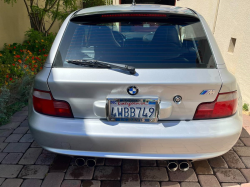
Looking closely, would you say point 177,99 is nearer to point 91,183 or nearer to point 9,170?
point 91,183

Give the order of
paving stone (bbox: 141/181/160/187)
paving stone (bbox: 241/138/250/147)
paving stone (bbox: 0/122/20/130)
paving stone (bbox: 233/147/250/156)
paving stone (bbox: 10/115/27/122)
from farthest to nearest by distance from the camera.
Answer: paving stone (bbox: 10/115/27/122)
paving stone (bbox: 0/122/20/130)
paving stone (bbox: 241/138/250/147)
paving stone (bbox: 233/147/250/156)
paving stone (bbox: 141/181/160/187)

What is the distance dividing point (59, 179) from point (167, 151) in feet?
3.77

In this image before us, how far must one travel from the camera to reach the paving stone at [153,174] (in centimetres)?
208

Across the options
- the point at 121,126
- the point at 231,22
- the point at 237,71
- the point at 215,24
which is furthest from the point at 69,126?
the point at 215,24

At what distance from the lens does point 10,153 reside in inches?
97.3

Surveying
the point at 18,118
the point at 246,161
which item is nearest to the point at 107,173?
the point at 246,161

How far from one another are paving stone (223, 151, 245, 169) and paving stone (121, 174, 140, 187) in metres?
1.05

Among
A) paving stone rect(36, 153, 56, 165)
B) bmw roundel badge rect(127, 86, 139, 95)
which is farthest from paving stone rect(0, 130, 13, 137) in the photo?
bmw roundel badge rect(127, 86, 139, 95)

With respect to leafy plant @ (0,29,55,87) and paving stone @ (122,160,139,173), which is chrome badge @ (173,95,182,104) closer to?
paving stone @ (122,160,139,173)

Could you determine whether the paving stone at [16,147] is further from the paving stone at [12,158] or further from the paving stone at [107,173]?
the paving stone at [107,173]

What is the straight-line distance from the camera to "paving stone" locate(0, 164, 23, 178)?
83.7 inches

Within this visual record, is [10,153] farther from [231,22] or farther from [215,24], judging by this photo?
[215,24]

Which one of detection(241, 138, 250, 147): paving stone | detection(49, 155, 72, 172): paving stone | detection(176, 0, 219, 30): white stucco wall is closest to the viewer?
detection(49, 155, 72, 172): paving stone

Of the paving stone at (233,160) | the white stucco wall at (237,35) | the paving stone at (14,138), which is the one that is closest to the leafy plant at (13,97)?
the paving stone at (14,138)
